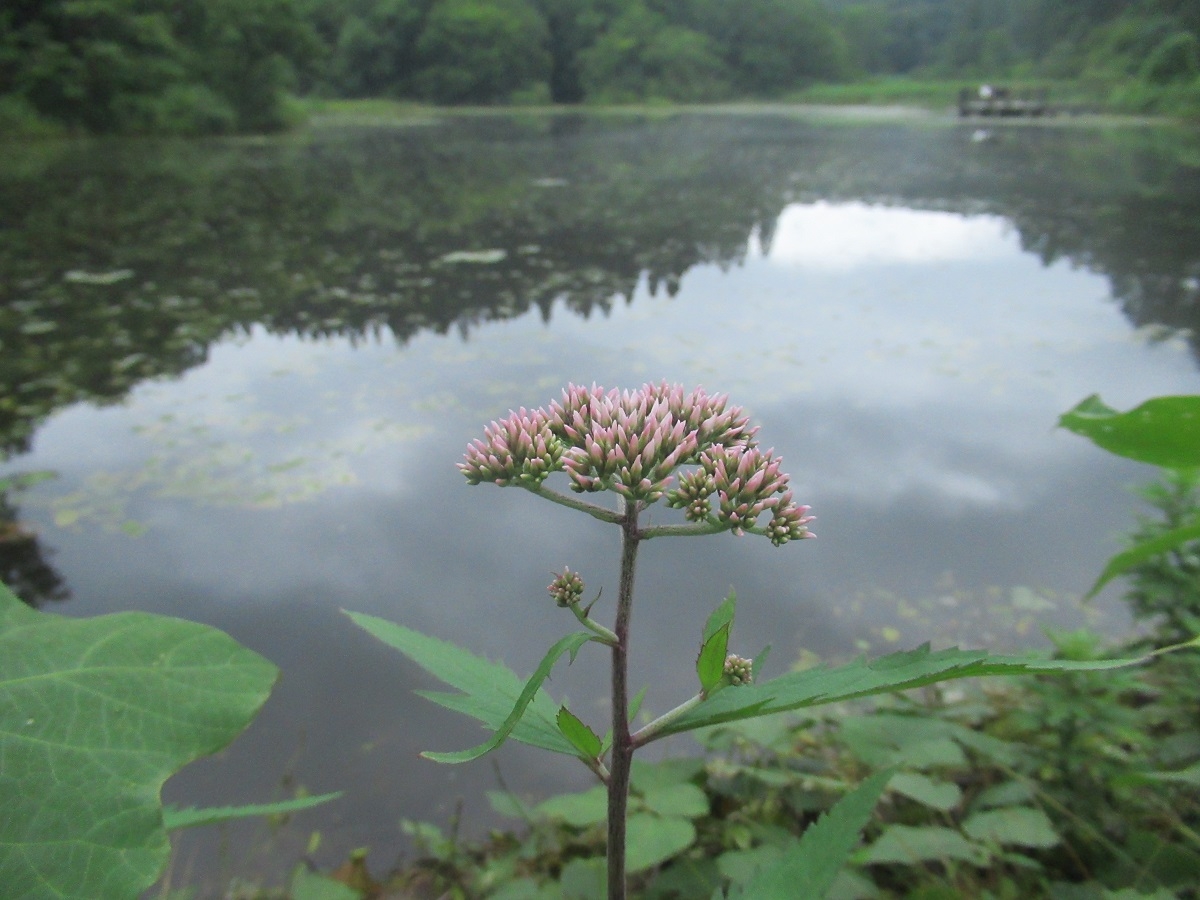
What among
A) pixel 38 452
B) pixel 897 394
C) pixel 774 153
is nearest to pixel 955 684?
pixel 897 394

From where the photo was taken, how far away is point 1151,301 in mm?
7105

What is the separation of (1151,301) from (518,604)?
6.82 m

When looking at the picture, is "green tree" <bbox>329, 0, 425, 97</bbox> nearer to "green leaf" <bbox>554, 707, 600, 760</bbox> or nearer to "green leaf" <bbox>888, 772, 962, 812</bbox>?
"green leaf" <bbox>888, 772, 962, 812</bbox>

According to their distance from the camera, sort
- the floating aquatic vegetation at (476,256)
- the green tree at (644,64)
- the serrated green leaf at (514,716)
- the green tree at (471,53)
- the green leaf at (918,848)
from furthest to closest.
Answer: the green tree at (644,64), the green tree at (471,53), the floating aquatic vegetation at (476,256), the green leaf at (918,848), the serrated green leaf at (514,716)

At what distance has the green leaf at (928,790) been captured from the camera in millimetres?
1818

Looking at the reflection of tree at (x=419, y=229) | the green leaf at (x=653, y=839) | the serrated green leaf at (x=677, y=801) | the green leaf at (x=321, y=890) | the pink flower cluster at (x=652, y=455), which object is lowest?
the reflection of tree at (x=419, y=229)

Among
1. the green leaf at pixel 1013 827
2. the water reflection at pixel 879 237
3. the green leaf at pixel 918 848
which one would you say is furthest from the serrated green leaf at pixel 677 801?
the water reflection at pixel 879 237

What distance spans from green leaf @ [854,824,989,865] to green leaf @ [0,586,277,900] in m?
1.38

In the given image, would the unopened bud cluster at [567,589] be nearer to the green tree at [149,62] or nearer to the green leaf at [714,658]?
the green leaf at [714,658]

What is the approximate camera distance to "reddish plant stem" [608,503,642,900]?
873 mm

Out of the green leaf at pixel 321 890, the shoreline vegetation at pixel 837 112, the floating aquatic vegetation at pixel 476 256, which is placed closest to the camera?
the green leaf at pixel 321 890

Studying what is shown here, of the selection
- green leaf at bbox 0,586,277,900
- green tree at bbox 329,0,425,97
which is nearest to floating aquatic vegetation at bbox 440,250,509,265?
green leaf at bbox 0,586,277,900

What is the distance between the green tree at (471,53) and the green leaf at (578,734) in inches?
2336

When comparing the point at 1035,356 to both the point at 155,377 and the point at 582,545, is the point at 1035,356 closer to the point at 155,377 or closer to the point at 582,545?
the point at 582,545
